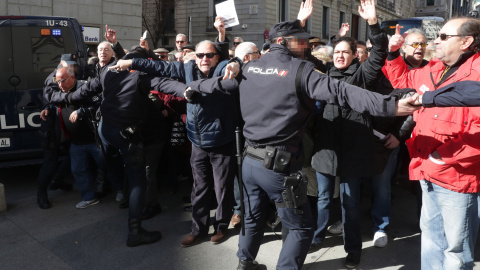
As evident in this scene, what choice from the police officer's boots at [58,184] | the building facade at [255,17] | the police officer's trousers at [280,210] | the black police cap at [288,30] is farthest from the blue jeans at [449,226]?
the building facade at [255,17]

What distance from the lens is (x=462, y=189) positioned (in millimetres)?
2428

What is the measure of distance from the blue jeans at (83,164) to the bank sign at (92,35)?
32.1ft

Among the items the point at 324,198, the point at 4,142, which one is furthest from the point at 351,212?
the point at 4,142

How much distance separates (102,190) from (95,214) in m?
0.50

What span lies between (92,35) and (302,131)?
498 inches

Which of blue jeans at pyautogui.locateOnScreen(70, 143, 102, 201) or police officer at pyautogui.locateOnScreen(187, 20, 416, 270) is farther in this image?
blue jeans at pyautogui.locateOnScreen(70, 143, 102, 201)

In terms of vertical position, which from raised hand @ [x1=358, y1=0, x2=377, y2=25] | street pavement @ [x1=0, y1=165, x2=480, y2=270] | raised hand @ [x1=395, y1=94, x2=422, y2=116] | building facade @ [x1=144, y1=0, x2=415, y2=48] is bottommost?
street pavement @ [x1=0, y1=165, x2=480, y2=270]

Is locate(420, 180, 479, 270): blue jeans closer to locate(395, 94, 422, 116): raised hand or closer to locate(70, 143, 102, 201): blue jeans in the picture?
locate(395, 94, 422, 116): raised hand

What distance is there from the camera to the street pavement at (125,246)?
3506 mm

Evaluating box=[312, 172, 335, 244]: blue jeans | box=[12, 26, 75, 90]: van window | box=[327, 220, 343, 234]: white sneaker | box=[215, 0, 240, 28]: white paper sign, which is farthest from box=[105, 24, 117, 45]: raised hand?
box=[327, 220, 343, 234]: white sneaker

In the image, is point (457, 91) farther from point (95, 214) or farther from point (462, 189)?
point (95, 214)

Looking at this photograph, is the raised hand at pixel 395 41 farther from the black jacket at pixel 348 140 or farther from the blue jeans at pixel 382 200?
the blue jeans at pixel 382 200

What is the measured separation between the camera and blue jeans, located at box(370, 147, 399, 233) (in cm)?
387

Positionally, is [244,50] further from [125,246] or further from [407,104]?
[407,104]
